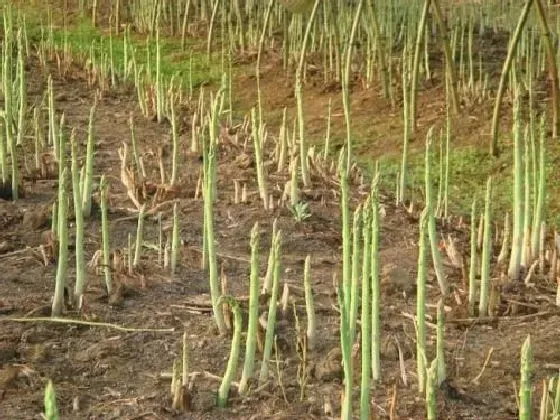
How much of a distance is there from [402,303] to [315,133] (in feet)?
10.9

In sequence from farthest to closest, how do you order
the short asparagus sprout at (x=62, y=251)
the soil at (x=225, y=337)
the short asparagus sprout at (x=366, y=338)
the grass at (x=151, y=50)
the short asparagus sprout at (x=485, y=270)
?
the grass at (x=151, y=50), the short asparagus sprout at (x=485, y=270), the short asparagus sprout at (x=62, y=251), the soil at (x=225, y=337), the short asparagus sprout at (x=366, y=338)

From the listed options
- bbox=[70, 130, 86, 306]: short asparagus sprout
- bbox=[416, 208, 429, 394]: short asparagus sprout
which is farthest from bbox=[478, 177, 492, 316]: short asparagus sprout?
bbox=[70, 130, 86, 306]: short asparagus sprout

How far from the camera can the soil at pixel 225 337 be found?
2357 millimetres

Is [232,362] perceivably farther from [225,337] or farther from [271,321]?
[225,337]

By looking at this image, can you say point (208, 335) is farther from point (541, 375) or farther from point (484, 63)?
point (484, 63)

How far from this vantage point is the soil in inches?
92.8

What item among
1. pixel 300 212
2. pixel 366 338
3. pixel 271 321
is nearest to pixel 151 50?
pixel 300 212

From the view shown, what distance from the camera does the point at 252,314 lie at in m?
2.27

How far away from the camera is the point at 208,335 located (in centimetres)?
271

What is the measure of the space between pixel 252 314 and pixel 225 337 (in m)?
0.44

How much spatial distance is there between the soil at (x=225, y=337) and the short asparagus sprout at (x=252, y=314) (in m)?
0.05

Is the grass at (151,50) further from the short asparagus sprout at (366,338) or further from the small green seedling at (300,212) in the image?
the short asparagus sprout at (366,338)

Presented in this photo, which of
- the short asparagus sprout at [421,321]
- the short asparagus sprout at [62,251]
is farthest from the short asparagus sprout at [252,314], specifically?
the short asparagus sprout at [62,251]

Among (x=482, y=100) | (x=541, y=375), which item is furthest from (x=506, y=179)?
(x=541, y=375)
